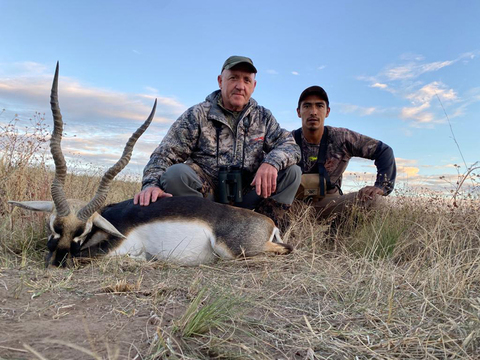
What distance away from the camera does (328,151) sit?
597 centimetres

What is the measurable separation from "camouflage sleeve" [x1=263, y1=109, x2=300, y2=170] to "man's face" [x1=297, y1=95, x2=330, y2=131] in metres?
0.87

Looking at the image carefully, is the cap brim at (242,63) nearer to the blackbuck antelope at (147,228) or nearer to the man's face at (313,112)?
the man's face at (313,112)

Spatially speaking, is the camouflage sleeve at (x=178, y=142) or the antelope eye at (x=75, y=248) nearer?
the antelope eye at (x=75, y=248)

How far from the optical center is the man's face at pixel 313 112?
5855mm

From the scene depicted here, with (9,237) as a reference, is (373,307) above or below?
above

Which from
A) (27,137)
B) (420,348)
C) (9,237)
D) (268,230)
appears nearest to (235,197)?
(268,230)

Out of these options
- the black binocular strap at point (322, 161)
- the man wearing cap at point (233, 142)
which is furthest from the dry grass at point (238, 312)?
the black binocular strap at point (322, 161)

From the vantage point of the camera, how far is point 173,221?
3664 millimetres

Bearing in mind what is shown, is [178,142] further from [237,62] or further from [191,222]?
[191,222]

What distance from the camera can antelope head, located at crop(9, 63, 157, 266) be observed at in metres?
3.42

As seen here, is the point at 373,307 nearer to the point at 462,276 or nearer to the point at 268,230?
the point at 462,276

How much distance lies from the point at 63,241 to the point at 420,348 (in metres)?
2.88

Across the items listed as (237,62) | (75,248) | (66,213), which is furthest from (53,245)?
(237,62)

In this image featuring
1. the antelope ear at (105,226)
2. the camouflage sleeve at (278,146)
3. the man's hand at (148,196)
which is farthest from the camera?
the camouflage sleeve at (278,146)
